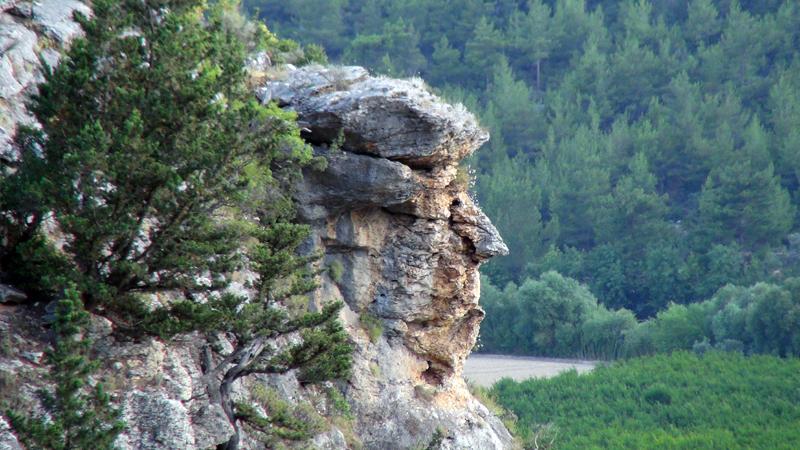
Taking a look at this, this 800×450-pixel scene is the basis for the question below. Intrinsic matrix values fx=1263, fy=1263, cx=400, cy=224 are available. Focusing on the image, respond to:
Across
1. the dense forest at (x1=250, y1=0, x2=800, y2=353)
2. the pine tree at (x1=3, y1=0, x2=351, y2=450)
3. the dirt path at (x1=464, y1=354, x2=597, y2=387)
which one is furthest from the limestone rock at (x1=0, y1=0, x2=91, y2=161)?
the dense forest at (x1=250, y1=0, x2=800, y2=353)

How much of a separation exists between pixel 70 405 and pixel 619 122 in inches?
3246

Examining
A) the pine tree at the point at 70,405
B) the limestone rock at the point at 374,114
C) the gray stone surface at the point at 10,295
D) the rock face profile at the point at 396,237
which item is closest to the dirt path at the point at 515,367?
the rock face profile at the point at 396,237

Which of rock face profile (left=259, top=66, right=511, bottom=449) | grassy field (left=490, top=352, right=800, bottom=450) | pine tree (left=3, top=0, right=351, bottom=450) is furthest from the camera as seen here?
grassy field (left=490, top=352, right=800, bottom=450)

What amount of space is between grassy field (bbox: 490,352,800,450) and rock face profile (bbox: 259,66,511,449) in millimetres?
18418

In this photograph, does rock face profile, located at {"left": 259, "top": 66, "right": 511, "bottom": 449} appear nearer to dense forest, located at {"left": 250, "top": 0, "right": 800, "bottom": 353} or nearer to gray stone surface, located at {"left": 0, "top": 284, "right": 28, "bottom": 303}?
gray stone surface, located at {"left": 0, "top": 284, "right": 28, "bottom": 303}

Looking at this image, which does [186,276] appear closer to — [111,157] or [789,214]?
[111,157]

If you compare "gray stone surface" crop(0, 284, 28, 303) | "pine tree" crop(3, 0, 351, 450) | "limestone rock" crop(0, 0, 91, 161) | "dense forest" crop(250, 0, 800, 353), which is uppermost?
"dense forest" crop(250, 0, 800, 353)

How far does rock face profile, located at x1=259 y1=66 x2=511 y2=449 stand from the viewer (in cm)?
1973

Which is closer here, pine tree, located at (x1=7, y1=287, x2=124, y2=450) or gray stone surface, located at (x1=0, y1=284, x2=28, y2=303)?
pine tree, located at (x1=7, y1=287, x2=124, y2=450)

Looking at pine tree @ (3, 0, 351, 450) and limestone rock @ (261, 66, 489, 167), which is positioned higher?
limestone rock @ (261, 66, 489, 167)

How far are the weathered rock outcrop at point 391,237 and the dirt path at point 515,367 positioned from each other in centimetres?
3397

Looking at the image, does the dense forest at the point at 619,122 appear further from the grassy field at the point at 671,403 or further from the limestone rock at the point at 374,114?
the limestone rock at the point at 374,114

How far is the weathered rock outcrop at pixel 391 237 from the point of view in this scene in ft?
63.9

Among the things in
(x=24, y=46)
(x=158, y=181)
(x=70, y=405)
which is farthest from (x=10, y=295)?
(x=24, y=46)
